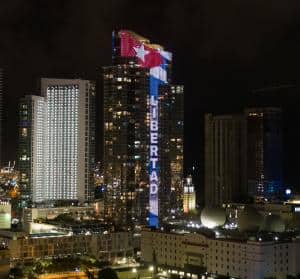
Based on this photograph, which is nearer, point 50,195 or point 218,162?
point 50,195

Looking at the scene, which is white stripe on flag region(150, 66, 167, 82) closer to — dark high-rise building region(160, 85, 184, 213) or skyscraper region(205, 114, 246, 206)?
dark high-rise building region(160, 85, 184, 213)

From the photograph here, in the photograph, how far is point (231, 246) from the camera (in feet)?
85.9

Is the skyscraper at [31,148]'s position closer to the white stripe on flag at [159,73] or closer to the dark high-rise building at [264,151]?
the white stripe on flag at [159,73]

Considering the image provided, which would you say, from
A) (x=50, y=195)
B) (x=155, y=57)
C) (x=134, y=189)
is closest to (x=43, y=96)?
(x=50, y=195)

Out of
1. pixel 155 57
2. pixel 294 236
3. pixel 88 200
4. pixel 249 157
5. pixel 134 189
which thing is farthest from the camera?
pixel 249 157

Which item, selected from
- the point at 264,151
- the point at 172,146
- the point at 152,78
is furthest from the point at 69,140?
the point at 264,151

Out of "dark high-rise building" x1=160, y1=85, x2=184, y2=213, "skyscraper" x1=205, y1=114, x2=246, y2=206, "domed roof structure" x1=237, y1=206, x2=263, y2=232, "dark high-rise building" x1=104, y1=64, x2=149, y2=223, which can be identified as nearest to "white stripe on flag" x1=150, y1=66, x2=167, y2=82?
"dark high-rise building" x1=160, y1=85, x2=184, y2=213

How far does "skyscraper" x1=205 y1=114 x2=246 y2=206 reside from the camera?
48.9 m

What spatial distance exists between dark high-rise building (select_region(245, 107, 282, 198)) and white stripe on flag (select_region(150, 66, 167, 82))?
878 cm

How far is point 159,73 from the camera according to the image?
41.2 metres

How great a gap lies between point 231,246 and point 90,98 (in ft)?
72.0

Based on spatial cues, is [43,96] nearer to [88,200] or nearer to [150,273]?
[88,200]

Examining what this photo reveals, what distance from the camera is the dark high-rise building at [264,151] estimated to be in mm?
47250

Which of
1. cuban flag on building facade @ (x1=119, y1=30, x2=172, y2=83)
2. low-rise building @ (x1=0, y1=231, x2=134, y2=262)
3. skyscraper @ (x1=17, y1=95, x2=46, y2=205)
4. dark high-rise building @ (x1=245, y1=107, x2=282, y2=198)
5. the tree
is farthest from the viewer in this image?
dark high-rise building @ (x1=245, y1=107, x2=282, y2=198)
